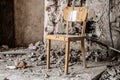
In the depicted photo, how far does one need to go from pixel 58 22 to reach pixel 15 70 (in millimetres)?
1291

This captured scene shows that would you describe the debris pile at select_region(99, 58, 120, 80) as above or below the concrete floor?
below

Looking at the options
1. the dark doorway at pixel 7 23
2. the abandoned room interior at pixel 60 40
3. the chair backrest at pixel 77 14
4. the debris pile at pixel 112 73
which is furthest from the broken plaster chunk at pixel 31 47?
the debris pile at pixel 112 73

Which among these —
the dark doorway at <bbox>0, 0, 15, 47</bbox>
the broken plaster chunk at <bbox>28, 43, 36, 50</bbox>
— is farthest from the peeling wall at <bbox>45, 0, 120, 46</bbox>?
the dark doorway at <bbox>0, 0, 15, 47</bbox>

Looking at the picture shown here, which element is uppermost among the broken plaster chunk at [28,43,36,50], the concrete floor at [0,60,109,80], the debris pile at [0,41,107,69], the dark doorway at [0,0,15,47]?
the dark doorway at [0,0,15,47]

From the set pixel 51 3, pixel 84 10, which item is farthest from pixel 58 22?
pixel 84 10

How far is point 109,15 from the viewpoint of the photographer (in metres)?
3.88

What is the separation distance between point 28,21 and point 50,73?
5.54 feet

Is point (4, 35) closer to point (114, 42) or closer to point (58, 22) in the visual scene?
point (58, 22)

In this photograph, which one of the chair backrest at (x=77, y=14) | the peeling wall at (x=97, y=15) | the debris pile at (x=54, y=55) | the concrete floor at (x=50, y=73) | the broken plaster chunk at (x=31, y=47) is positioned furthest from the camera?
the broken plaster chunk at (x=31, y=47)

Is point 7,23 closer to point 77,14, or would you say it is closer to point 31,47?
point 31,47

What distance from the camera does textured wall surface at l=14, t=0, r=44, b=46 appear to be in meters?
4.42

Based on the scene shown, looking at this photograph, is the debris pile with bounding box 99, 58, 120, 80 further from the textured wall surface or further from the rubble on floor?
the textured wall surface

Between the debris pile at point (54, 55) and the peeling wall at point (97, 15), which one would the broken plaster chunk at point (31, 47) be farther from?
the peeling wall at point (97, 15)

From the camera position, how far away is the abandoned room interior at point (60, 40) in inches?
125
